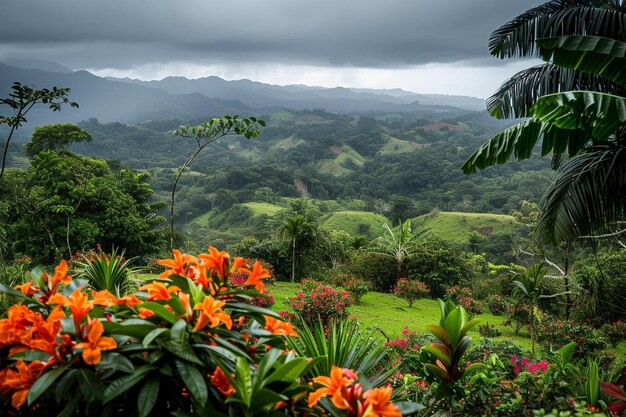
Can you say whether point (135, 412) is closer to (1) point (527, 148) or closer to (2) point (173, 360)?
(2) point (173, 360)

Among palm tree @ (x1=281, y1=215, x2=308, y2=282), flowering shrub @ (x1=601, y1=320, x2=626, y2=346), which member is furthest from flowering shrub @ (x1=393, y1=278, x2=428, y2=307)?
flowering shrub @ (x1=601, y1=320, x2=626, y2=346)

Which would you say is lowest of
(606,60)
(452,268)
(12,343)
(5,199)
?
(452,268)

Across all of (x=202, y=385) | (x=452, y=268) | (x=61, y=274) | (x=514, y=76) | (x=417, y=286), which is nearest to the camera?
(x=202, y=385)

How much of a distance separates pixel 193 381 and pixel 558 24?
701cm

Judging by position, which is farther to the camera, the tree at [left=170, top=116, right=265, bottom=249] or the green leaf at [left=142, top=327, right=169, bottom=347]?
the tree at [left=170, top=116, right=265, bottom=249]

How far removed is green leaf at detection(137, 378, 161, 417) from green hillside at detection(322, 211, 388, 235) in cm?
5006

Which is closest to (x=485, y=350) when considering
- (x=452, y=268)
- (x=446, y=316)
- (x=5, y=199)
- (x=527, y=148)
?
(x=527, y=148)

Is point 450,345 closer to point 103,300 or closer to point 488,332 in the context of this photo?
point 103,300

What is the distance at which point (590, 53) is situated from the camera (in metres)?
3.77

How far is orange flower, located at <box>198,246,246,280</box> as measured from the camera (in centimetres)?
134

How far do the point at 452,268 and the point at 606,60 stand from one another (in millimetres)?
14317

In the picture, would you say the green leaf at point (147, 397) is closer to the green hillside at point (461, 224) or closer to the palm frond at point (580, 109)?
the palm frond at point (580, 109)

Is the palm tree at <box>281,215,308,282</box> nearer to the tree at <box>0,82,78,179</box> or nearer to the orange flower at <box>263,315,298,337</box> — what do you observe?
the tree at <box>0,82,78,179</box>

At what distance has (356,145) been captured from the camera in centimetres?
12150
